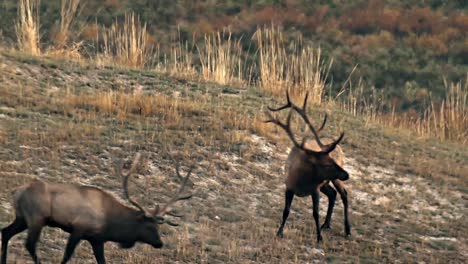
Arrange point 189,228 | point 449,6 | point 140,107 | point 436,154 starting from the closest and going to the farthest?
point 189,228 < point 140,107 < point 436,154 < point 449,6

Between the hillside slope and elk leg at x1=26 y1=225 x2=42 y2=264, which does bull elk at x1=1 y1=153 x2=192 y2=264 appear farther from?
the hillside slope

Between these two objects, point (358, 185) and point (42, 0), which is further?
point (42, 0)

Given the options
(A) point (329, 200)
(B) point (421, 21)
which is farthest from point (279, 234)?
(B) point (421, 21)

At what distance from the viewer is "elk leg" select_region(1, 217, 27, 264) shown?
1137cm

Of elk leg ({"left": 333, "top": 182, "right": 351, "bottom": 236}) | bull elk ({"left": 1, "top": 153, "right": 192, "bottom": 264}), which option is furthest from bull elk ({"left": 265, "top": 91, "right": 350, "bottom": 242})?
bull elk ({"left": 1, "top": 153, "right": 192, "bottom": 264})

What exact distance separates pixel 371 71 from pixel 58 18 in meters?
12.5

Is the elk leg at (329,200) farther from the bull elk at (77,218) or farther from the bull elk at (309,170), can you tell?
the bull elk at (77,218)

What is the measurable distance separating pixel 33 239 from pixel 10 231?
1.43 feet

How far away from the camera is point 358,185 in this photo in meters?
17.8

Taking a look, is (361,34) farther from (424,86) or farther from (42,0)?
(42,0)

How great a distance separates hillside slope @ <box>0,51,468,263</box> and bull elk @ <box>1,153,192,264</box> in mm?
864

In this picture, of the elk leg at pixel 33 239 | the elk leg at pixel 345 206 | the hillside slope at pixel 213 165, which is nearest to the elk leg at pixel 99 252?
the elk leg at pixel 33 239

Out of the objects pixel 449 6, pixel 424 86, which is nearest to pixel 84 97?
pixel 424 86

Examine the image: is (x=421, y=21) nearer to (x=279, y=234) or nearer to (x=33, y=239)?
(x=279, y=234)
